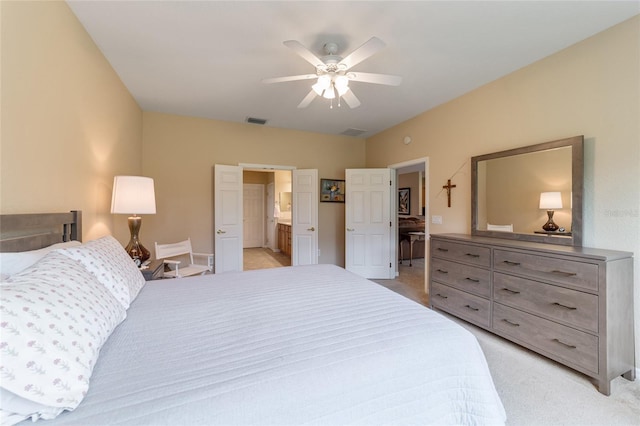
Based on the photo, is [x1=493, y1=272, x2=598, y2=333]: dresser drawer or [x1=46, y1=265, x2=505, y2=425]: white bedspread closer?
[x1=46, y1=265, x2=505, y2=425]: white bedspread

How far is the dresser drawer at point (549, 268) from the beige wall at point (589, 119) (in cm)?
46

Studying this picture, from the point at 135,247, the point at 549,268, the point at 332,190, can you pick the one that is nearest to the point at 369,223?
the point at 332,190

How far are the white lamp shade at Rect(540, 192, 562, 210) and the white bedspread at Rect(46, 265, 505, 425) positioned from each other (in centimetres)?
192

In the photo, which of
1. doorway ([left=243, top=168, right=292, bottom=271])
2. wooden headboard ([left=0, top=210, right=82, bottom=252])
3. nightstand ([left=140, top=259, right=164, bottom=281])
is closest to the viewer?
wooden headboard ([left=0, top=210, right=82, bottom=252])

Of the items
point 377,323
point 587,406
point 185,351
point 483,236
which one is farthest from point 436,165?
point 185,351

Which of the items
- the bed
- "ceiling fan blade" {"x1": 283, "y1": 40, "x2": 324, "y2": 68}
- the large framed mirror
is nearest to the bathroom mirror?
the large framed mirror

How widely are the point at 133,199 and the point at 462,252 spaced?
3155 millimetres

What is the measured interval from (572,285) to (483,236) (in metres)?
1.04

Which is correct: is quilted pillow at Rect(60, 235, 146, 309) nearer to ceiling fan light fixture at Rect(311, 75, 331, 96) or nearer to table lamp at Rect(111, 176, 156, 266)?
table lamp at Rect(111, 176, 156, 266)

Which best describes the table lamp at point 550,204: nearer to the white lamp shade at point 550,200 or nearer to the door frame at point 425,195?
the white lamp shade at point 550,200

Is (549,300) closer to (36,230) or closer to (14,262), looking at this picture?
(14,262)

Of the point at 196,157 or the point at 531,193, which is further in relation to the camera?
the point at 196,157

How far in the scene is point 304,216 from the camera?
4531 mm

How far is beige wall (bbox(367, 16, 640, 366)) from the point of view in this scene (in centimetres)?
192
